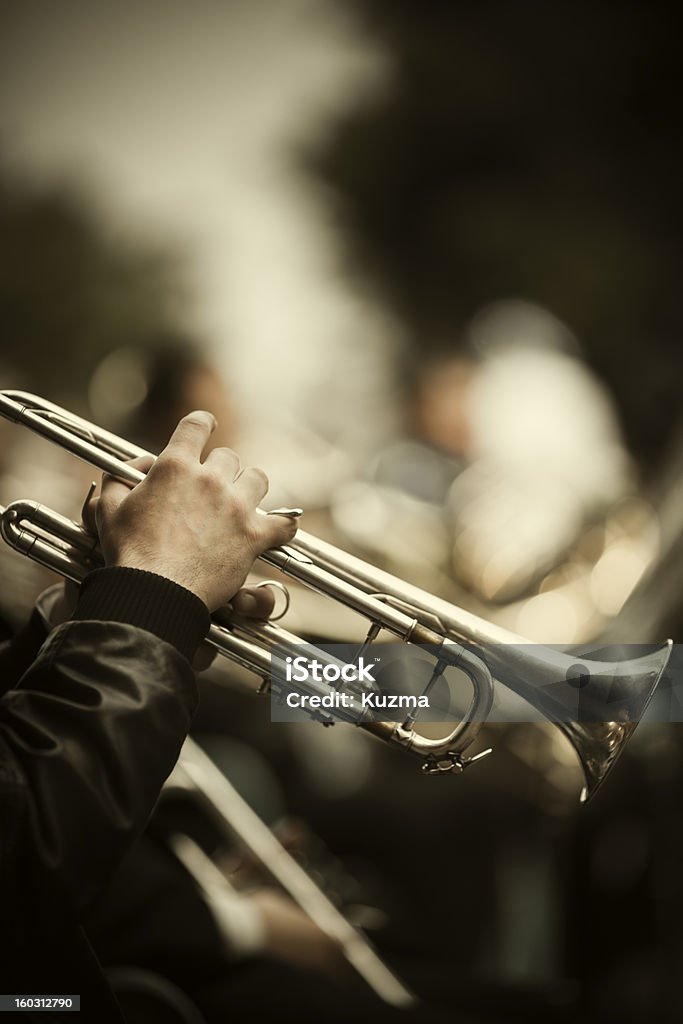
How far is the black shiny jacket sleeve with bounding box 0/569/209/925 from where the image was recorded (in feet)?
2.00

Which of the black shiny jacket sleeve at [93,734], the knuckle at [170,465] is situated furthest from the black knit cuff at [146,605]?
the knuckle at [170,465]

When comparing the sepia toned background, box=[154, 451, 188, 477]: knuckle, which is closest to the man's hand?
box=[154, 451, 188, 477]: knuckle

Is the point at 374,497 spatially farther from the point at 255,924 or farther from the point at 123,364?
the point at 255,924

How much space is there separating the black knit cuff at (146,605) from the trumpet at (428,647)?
19cm

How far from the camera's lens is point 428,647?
924 millimetres

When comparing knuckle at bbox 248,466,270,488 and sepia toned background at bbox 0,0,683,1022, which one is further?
sepia toned background at bbox 0,0,683,1022

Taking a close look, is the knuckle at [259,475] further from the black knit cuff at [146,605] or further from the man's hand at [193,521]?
the black knit cuff at [146,605]

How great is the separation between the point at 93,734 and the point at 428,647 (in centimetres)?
42

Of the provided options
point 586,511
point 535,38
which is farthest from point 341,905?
point 535,38

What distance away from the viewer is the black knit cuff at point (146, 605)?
2.30 ft

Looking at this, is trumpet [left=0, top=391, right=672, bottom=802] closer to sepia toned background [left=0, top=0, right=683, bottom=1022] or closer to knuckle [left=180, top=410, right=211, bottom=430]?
knuckle [left=180, top=410, right=211, bottom=430]

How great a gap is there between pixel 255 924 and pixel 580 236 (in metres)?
2.84

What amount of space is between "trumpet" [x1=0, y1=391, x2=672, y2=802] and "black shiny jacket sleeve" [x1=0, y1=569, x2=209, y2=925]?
0.71ft

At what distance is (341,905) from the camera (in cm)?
154
